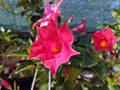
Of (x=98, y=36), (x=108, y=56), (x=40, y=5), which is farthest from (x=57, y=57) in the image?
(x=108, y=56)

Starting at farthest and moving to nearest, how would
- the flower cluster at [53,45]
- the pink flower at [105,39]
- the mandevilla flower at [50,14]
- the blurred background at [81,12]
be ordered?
1. the blurred background at [81,12]
2. the pink flower at [105,39]
3. the mandevilla flower at [50,14]
4. the flower cluster at [53,45]

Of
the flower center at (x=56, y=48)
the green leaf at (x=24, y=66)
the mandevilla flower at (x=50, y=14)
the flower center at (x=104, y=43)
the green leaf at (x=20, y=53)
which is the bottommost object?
the green leaf at (x=24, y=66)

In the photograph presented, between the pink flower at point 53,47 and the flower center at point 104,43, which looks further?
the flower center at point 104,43

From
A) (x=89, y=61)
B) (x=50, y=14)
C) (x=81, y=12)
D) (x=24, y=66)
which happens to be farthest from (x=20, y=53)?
(x=81, y=12)

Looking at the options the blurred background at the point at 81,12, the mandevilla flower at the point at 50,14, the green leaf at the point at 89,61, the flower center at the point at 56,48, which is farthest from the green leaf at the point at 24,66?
the blurred background at the point at 81,12

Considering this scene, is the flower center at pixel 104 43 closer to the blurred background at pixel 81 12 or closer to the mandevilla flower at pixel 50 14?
the mandevilla flower at pixel 50 14

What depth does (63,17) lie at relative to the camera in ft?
6.21

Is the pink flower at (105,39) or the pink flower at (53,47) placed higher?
the pink flower at (53,47)

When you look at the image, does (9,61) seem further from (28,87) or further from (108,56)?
(108,56)

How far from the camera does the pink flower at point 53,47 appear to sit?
31.6 inches

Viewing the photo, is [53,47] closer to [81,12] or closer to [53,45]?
[53,45]

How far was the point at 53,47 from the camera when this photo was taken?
85cm

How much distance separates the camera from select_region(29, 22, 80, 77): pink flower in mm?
804

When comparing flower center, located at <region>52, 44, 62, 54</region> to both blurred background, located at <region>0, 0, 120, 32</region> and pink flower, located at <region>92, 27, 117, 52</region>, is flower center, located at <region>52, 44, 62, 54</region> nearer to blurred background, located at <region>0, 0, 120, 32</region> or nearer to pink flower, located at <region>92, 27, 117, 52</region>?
pink flower, located at <region>92, 27, 117, 52</region>
